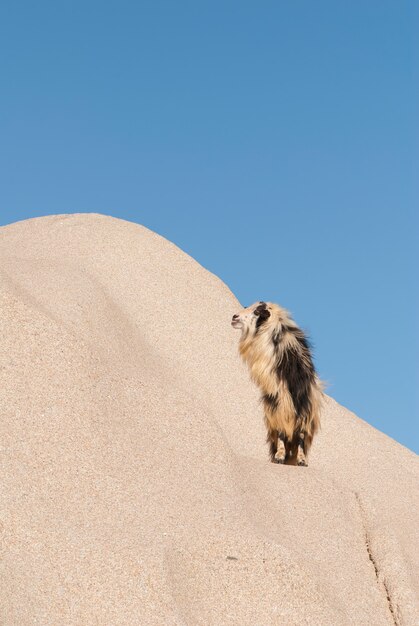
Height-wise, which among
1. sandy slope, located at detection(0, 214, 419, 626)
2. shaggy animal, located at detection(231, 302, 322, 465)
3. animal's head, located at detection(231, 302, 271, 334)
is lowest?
sandy slope, located at detection(0, 214, 419, 626)

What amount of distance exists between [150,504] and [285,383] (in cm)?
287

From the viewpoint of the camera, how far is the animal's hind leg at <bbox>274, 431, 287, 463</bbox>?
10680 millimetres

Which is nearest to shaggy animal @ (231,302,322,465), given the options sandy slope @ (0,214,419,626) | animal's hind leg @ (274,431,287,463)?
animal's hind leg @ (274,431,287,463)

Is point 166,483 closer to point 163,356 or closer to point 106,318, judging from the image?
point 106,318

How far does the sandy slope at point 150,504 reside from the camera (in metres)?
7.14

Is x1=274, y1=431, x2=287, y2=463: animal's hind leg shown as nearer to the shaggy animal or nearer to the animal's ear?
the shaggy animal

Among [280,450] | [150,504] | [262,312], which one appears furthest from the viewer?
[262,312]

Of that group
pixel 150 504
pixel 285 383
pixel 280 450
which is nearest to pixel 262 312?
pixel 285 383

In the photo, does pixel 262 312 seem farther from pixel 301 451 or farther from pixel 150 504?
pixel 150 504

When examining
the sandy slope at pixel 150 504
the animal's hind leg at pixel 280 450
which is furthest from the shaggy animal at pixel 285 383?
the sandy slope at pixel 150 504

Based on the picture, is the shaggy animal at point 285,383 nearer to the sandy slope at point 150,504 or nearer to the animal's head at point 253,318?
the animal's head at point 253,318

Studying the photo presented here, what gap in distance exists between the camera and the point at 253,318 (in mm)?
11055

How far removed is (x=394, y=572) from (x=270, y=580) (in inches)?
67.8

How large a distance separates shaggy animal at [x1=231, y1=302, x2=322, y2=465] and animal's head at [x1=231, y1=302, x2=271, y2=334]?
16 millimetres
